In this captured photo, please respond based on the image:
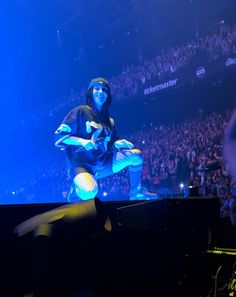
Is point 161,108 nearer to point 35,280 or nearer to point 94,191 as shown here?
point 94,191

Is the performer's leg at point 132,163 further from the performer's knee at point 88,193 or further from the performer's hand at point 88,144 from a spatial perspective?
the performer's knee at point 88,193

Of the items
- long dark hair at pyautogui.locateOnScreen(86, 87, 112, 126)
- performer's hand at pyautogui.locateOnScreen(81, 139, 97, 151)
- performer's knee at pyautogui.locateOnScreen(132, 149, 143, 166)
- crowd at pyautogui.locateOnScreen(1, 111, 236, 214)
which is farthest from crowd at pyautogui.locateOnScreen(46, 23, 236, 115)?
performer's hand at pyautogui.locateOnScreen(81, 139, 97, 151)

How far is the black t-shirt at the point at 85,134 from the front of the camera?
2732 mm

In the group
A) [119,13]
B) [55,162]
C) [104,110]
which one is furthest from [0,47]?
[104,110]

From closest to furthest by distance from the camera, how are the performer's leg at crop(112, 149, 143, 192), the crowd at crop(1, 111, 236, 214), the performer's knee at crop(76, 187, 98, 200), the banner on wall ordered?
the performer's knee at crop(76, 187, 98, 200) < the performer's leg at crop(112, 149, 143, 192) < the crowd at crop(1, 111, 236, 214) < the banner on wall

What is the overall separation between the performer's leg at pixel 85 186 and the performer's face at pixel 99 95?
70cm

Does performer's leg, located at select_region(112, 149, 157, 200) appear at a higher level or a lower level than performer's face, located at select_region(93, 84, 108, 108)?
lower

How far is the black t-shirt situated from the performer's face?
111 millimetres

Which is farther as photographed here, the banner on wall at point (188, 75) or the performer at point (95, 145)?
the banner on wall at point (188, 75)

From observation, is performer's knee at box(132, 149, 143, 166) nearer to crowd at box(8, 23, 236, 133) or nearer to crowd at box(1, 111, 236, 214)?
crowd at box(1, 111, 236, 214)

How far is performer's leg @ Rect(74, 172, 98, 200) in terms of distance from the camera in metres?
2.49

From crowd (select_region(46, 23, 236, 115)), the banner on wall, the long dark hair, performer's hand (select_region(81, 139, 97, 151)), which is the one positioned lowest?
performer's hand (select_region(81, 139, 97, 151))

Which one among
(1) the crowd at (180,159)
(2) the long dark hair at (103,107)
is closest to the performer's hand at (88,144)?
(2) the long dark hair at (103,107)

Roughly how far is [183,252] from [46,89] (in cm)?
824
